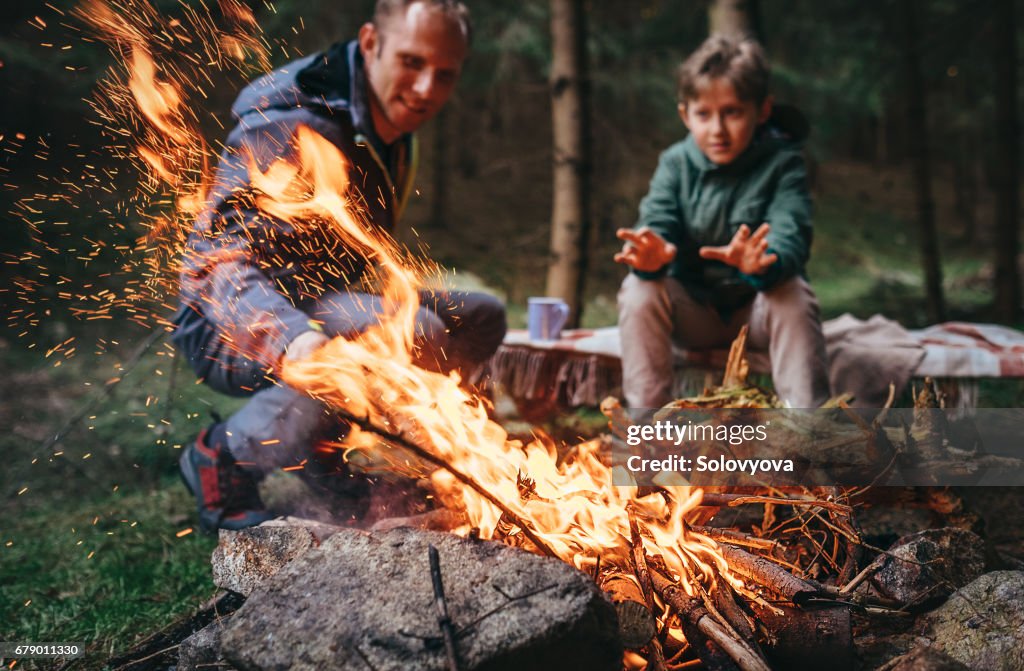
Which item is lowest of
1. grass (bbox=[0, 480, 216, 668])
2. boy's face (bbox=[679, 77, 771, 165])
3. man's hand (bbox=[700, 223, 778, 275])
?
grass (bbox=[0, 480, 216, 668])

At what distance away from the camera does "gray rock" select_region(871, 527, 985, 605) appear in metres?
1.78

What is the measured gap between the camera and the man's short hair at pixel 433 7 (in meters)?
2.95

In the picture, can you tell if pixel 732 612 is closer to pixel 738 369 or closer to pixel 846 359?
pixel 738 369

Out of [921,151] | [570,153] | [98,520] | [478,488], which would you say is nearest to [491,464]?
[478,488]

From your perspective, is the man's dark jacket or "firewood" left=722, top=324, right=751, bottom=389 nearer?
the man's dark jacket

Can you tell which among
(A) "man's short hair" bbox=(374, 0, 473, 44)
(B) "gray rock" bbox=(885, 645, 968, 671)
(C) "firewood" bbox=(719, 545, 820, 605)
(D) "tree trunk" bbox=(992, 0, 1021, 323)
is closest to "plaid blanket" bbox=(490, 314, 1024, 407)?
(A) "man's short hair" bbox=(374, 0, 473, 44)

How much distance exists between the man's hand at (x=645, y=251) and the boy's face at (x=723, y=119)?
641 mm

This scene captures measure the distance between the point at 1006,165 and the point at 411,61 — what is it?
7042mm

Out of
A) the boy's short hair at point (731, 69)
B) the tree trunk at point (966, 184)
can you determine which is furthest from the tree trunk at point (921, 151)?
the tree trunk at point (966, 184)

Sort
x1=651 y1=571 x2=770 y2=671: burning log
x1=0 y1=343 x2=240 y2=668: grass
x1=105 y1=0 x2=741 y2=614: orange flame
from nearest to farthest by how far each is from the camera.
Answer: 1. x1=651 y1=571 x2=770 y2=671: burning log
2. x1=105 y1=0 x2=741 y2=614: orange flame
3. x1=0 y1=343 x2=240 y2=668: grass

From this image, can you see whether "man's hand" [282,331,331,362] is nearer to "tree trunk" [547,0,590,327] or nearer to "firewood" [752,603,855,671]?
"firewood" [752,603,855,671]

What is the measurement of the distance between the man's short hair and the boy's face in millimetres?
1219

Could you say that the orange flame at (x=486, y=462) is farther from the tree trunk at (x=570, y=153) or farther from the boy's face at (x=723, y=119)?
the tree trunk at (x=570, y=153)

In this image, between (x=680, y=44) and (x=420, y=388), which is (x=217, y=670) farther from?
(x=680, y=44)
